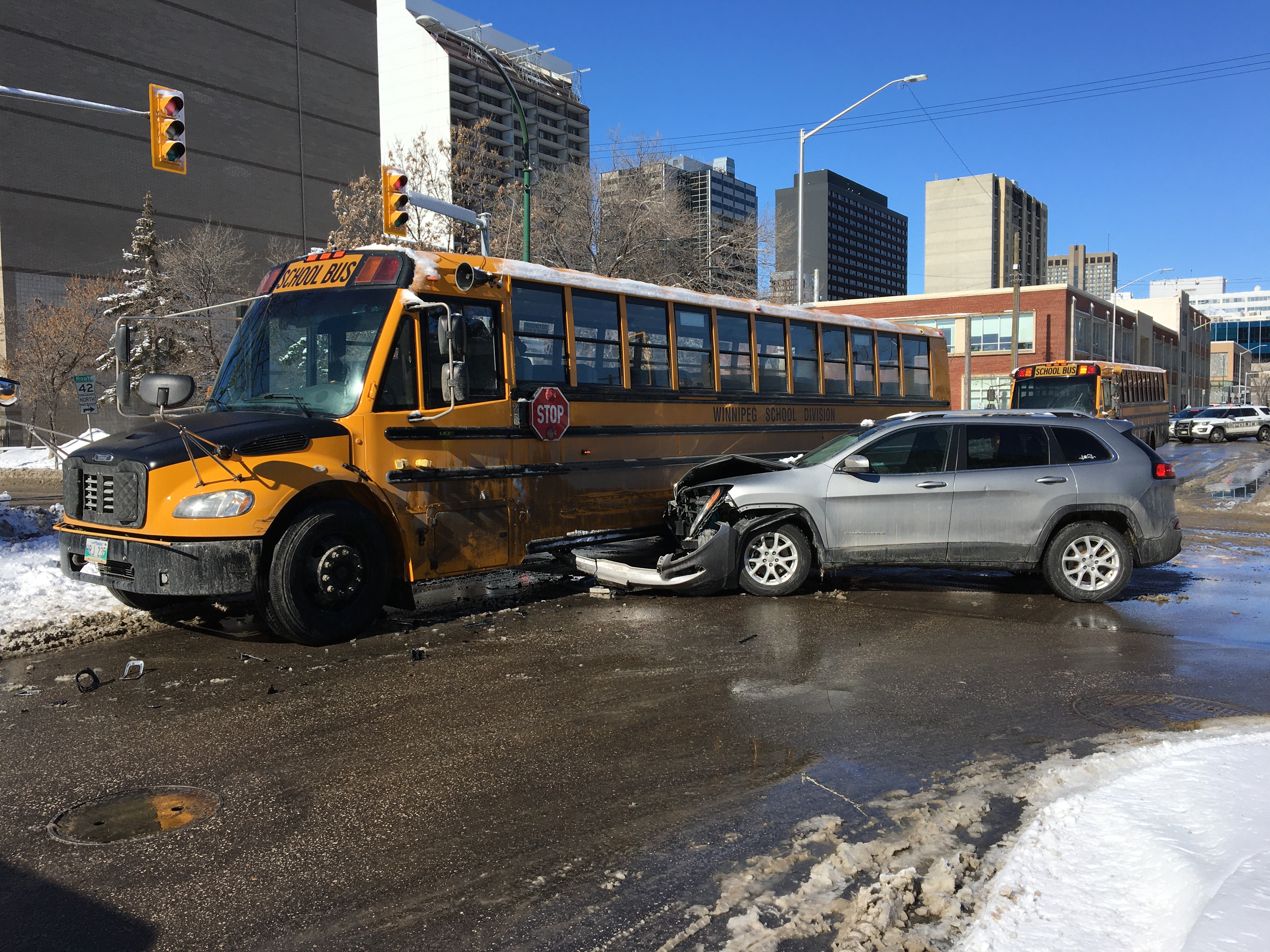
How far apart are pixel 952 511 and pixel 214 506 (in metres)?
6.36

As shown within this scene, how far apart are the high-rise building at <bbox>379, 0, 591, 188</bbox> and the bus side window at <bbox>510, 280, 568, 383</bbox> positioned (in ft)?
312

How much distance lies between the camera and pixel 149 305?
4056cm

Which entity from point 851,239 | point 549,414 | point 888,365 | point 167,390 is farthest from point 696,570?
point 851,239

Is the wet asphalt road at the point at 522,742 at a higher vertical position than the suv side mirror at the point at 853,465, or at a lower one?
lower

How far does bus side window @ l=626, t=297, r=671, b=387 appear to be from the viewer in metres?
10.5

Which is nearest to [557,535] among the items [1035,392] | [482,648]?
[482,648]

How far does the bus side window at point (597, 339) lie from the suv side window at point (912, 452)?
288 cm

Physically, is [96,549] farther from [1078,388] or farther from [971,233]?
[971,233]

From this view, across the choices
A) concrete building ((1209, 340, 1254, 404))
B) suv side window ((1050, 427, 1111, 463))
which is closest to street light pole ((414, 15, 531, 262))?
suv side window ((1050, 427, 1111, 463))

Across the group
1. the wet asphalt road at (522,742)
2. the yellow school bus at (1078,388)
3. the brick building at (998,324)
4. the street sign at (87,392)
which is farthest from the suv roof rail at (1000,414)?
the brick building at (998,324)

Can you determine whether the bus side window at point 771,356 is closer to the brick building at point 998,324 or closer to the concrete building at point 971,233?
the brick building at point 998,324

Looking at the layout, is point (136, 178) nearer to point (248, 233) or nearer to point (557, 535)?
point (248, 233)

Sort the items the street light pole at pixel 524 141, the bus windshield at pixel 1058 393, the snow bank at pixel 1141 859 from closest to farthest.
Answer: the snow bank at pixel 1141 859 < the street light pole at pixel 524 141 < the bus windshield at pixel 1058 393

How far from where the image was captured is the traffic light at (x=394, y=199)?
50.3ft
